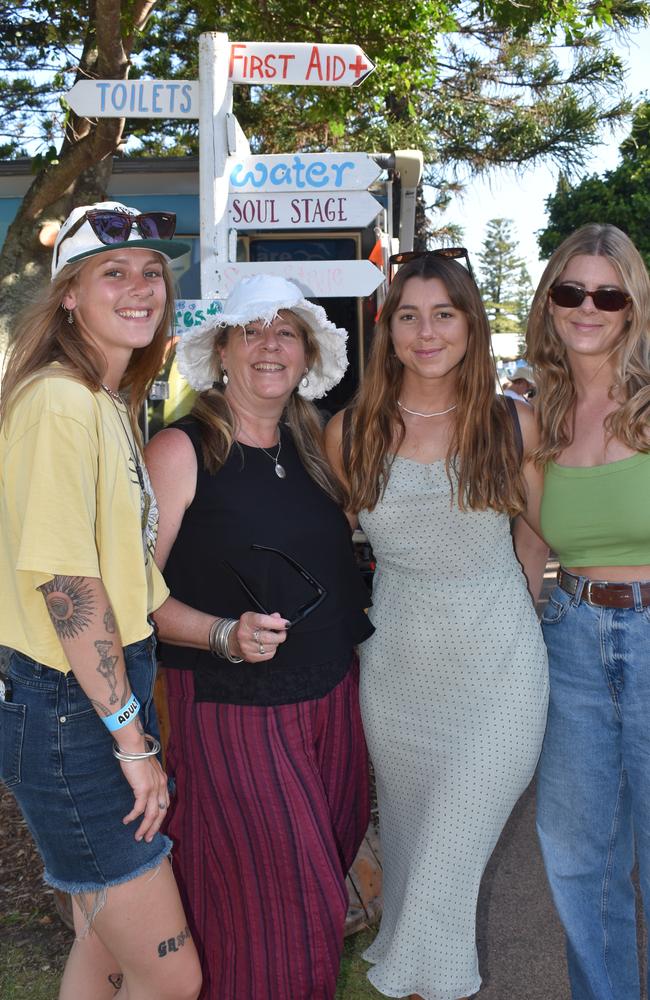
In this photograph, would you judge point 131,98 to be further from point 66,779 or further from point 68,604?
point 66,779

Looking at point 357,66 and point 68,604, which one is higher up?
point 357,66

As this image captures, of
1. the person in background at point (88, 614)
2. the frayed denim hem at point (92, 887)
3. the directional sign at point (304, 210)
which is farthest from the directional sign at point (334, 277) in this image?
the frayed denim hem at point (92, 887)

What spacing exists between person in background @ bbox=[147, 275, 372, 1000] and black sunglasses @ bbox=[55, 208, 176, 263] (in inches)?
16.3

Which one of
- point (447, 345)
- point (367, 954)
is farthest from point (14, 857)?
point (447, 345)

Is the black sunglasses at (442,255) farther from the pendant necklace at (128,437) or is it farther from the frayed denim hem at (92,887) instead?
the frayed denim hem at (92,887)

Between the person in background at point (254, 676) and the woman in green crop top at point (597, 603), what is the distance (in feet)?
1.93

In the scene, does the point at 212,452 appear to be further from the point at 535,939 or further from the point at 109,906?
the point at 535,939

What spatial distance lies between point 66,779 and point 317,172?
249cm

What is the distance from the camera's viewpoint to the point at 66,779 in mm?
1774

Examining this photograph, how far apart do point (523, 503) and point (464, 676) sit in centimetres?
50

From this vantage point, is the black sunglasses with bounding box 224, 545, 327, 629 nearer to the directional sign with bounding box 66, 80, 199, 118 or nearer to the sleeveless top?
the sleeveless top

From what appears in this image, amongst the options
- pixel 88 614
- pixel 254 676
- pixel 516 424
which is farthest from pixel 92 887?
pixel 516 424

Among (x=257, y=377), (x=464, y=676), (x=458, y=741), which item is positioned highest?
(x=257, y=377)

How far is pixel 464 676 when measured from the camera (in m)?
2.49
